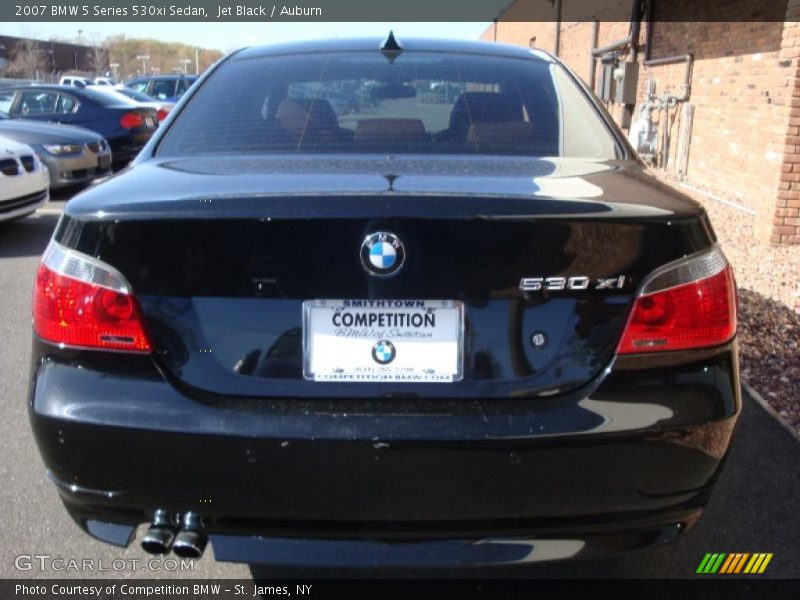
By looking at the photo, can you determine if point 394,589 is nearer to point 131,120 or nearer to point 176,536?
point 176,536

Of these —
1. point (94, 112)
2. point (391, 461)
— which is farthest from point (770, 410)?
point (94, 112)

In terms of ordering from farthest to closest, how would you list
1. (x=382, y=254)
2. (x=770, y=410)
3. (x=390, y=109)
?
1. (x=770, y=410)
2. (x=390, y=109)
3. (x=382, y=254)

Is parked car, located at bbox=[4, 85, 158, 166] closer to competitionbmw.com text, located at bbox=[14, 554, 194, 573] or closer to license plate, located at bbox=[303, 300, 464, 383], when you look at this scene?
competitionbmw.com text, located at bbox=[14, 554, 194, 573]

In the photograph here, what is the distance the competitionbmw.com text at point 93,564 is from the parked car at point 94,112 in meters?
10.3

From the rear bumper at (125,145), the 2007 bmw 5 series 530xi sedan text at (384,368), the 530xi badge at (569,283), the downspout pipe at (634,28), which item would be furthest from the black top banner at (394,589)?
the downspout pipe at (634,28)

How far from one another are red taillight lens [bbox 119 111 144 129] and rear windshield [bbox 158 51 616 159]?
970cm

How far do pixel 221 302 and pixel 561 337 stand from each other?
82 cm

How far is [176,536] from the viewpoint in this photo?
1.91m

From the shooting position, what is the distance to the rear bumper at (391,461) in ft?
5.98

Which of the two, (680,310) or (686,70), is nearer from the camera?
(680,310)

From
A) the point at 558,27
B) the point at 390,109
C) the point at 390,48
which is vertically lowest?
the point at 390,109

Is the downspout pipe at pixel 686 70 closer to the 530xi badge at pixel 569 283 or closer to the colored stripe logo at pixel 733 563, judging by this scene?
the colored stripe logo at pixel 733 563

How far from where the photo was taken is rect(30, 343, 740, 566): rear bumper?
71.8 inches

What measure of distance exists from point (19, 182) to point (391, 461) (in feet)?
23.7
